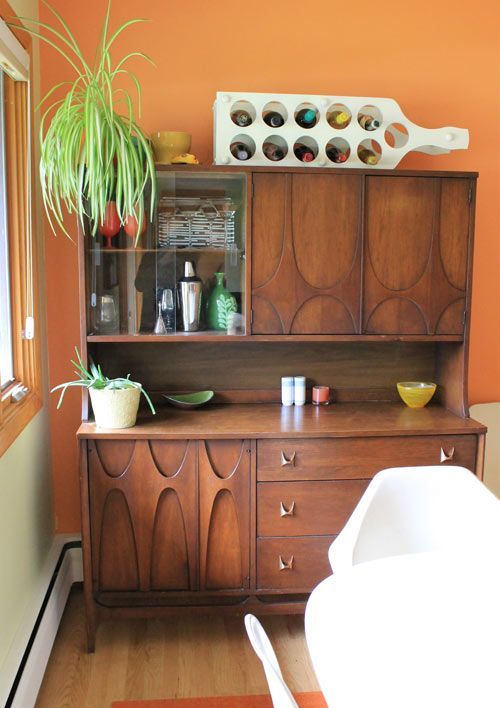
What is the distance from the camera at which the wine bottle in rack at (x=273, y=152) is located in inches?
99.1

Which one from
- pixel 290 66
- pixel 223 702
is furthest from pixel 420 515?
pixel 290 66

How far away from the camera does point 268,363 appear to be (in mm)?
2869

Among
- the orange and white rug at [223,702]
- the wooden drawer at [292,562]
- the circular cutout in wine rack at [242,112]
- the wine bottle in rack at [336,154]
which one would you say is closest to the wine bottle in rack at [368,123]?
the wine bottle in rack at [336,154]

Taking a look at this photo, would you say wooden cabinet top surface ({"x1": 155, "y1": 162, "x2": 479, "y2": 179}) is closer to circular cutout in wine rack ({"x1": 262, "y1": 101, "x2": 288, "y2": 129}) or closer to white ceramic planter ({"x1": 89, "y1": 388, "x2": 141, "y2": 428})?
circular cutout in wine rack ({"x1": 262, "y1": 101, "x2": 288, "y2": 129})

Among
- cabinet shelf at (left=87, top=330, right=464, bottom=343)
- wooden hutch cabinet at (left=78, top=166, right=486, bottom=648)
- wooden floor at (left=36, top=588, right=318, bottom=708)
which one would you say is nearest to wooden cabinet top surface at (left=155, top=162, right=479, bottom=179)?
wooden hutch cabinet at (left=78, top=166, right=486, bottom=648)

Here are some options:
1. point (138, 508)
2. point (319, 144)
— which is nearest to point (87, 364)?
point (138, 508)

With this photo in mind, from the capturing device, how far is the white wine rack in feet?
8.12

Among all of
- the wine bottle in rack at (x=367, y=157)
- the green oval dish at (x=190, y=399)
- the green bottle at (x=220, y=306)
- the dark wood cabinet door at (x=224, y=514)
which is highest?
the wine bottle in rack at (x=367, y=157)

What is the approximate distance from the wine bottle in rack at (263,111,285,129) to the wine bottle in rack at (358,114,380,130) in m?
0.30

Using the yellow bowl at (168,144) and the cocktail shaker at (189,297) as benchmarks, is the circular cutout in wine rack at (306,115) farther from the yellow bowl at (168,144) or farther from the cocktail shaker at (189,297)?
the cocktail shaker at (189,297)

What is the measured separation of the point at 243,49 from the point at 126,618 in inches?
91.7

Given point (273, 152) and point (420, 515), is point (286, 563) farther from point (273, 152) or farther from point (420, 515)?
point (273, 152)

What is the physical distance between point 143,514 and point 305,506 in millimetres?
598

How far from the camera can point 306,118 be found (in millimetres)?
2504
